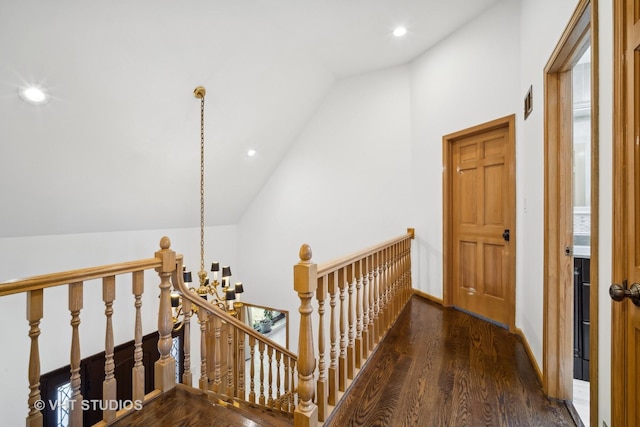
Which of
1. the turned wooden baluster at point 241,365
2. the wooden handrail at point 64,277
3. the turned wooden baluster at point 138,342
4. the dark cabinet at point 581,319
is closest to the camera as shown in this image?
the wooden handrail at point 64,277

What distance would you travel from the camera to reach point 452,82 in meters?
3.53

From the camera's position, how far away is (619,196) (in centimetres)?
98

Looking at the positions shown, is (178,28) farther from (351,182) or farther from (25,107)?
(351,182)

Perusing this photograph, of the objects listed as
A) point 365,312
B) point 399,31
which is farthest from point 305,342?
point 399,31

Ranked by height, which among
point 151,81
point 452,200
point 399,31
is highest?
point 399,31

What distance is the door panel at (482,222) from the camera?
3.00 metres

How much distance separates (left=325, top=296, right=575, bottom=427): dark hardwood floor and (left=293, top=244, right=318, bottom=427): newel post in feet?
0.60

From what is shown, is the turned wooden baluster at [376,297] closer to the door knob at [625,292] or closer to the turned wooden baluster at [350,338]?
the turned wooden baluster at [350,338]

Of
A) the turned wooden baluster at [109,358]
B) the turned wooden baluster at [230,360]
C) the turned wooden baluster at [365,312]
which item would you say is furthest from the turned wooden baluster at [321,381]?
the turned wooden baluster at [230,360]

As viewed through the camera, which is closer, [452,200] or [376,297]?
[376,297]

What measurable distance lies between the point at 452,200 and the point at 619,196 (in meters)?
2.66

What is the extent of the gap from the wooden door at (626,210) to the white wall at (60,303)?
14.6ft

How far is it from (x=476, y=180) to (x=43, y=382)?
5253 millimetres

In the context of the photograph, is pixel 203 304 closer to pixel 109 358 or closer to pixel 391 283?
pixel 109 358
